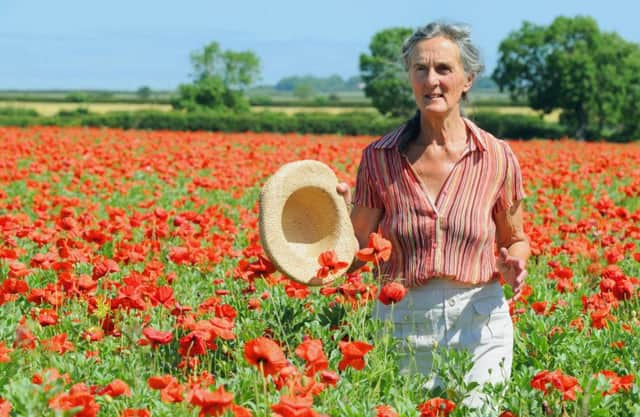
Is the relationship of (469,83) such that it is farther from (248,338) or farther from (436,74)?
(248,338)

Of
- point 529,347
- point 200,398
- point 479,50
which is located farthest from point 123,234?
point 200,398

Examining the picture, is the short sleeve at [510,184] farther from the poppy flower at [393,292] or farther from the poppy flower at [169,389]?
the poppy flower at [169,389]

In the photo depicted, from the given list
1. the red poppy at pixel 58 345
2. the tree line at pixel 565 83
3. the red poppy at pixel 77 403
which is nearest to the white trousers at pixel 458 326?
the red poppy at pixel 58 345

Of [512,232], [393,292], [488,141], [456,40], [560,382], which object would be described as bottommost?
[560,382]

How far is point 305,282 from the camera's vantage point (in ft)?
13.9

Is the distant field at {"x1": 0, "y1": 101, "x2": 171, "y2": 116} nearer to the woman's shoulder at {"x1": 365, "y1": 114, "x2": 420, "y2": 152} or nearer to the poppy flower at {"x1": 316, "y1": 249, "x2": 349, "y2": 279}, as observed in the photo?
the woman's shoulder at {"x1": 365, "y1": 114, "x2": 420, "y2": 152}

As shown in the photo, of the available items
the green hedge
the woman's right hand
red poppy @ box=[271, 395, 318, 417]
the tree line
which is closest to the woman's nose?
the woman's right hand

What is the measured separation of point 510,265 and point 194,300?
8.40 ft

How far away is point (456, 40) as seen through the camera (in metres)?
4.21

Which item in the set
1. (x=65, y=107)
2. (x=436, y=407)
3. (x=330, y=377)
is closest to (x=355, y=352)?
(x=330, y=377)

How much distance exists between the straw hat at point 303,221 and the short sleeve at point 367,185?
0.34ft

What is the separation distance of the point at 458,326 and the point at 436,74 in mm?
1076

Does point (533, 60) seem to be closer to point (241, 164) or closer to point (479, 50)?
point (241, 164)

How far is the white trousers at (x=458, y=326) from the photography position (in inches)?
165
